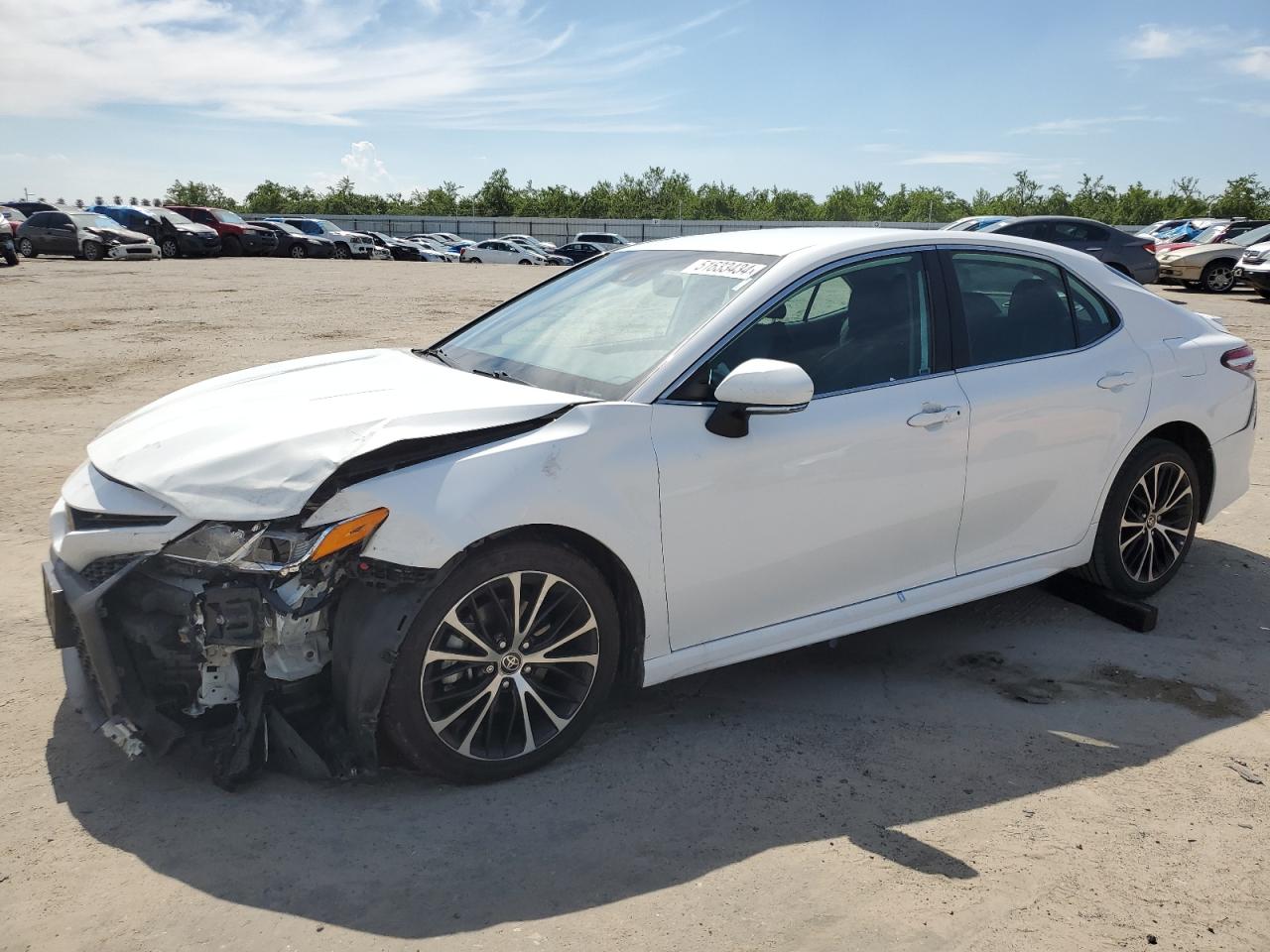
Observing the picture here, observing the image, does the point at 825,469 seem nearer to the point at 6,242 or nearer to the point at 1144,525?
the point at 1144,525

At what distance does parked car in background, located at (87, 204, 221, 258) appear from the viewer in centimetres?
3447

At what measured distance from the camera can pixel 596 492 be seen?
133 inches

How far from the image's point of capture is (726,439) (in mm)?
3619

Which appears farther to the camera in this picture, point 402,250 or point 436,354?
point 402,250

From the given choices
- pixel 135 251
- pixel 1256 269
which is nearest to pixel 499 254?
pixel 135 251

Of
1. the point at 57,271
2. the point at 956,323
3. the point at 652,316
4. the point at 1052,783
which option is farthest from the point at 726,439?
the point at 57,271

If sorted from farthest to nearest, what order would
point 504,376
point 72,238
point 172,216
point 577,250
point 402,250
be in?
point 402,250
point 577,250
point 172,216
point 72,238
point 504,376

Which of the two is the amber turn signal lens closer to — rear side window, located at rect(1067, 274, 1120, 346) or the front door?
the front door

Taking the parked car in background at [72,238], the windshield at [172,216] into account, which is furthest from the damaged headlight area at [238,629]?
the windshield at [172,216]

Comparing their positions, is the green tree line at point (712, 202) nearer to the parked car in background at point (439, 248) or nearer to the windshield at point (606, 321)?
the parked car in background at point (439, 248)

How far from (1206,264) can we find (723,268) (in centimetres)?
2238

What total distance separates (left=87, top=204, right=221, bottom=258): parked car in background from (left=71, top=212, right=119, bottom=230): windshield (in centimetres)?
164

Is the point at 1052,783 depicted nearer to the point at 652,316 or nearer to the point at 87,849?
the point at 652,316

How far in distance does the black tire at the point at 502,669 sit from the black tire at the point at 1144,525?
255 centimetres
